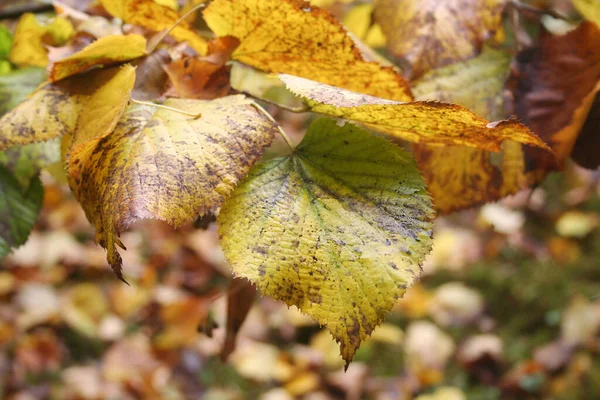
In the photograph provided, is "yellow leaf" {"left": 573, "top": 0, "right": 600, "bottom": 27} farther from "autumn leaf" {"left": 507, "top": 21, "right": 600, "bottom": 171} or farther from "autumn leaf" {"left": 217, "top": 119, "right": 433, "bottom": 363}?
"autumn leaf" {"left": 217, "top": 119, "right": 433, "bottom": 363}

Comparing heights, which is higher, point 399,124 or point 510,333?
point 399,124

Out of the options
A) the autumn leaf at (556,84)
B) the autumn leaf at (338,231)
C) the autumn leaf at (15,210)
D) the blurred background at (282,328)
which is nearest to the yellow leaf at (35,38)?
the autumn leaf at (15,210)

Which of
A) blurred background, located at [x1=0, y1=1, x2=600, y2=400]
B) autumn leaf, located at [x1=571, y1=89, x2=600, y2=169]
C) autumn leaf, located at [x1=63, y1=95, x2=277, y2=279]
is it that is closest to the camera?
autumn leaf, located at [x1=63, y1=95, x2=277, y2=279]

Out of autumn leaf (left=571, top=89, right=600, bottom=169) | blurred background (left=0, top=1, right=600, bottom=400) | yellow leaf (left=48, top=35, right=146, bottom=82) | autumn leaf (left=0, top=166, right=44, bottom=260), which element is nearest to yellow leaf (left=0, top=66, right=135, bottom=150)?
yellow leaf (left=48, top=35, right=146, bottom=82)

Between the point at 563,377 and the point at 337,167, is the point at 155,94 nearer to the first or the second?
the point at 337,167

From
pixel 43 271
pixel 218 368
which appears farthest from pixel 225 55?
pixel 43 271

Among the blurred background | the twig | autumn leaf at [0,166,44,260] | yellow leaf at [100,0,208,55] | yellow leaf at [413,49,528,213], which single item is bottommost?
the blurred background
